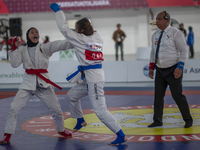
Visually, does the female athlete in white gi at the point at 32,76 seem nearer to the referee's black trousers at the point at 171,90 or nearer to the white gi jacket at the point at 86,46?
the white gi jacket at the point at 86,46

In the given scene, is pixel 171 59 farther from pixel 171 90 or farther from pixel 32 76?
pixel 32 76

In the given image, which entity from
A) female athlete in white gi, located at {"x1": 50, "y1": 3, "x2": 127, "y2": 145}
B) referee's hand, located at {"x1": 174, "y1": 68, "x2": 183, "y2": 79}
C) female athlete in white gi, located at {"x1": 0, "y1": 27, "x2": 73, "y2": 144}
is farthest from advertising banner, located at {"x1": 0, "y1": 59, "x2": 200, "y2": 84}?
female athlete in white gi, located at {"x1": 50, "y1": 3, "x2": 127, "y2": 145}

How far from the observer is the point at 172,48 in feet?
16.5

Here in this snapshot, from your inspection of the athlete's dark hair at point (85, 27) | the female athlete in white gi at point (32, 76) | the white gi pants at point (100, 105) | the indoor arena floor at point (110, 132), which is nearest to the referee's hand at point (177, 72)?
the indoor arena floor at point (110, 132)

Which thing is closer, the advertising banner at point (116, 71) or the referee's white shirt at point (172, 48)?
the referee's white shirt at point (172, 48)

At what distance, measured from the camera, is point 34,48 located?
4.54 meters

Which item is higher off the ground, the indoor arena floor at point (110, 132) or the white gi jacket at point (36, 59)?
the white gi jacket at point (36, 59)

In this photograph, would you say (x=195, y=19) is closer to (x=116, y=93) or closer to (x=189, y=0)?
(x=189, y=0)

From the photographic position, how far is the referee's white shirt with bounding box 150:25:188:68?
4.98 metres

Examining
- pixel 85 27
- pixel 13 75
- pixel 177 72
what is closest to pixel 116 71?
pixel 13 75

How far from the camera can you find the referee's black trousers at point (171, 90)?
507 cm

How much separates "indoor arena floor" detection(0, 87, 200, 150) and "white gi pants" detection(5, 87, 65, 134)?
23cm

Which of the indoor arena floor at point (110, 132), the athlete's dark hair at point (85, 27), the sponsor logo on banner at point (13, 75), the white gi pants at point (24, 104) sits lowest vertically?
the indoor arena floor at point (110, 132)

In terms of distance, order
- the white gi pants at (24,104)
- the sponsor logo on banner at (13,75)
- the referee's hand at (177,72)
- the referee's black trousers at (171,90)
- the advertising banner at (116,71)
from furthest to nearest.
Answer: the sponsor logo on banner at (13,75)
the advertising banner at (116,71)
the referee's black trousers at (171,90)
the referee's hand at (177,72)
the white gi pants at (24,104)
